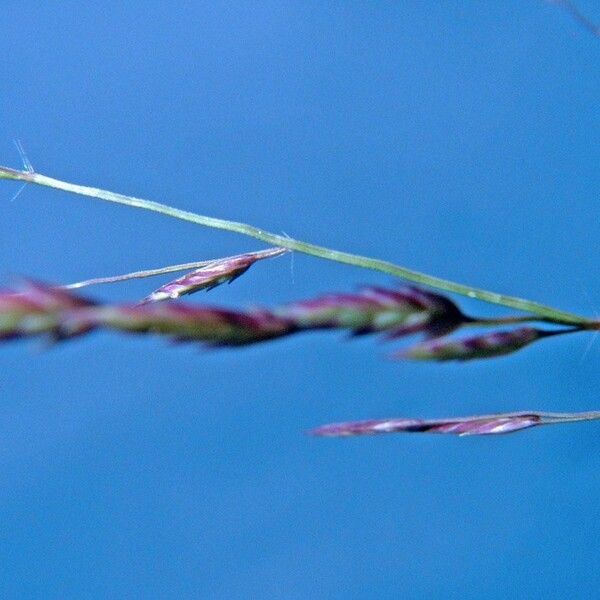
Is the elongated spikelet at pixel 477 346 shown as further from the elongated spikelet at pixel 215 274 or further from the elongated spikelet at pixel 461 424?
Answer: the elongated spikelet at pixel 215 274

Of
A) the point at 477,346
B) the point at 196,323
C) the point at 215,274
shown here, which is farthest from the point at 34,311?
the point at 215,274

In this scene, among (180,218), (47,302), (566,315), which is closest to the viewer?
(47,302)

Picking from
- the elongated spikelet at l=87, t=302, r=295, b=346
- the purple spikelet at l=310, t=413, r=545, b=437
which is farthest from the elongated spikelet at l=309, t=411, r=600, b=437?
the elongated spikelet at l=87, t=302, r=295, b=346

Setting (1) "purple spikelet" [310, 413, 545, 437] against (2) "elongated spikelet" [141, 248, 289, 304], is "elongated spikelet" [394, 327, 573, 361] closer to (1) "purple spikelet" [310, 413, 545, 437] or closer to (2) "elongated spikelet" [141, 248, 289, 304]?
(1) "purple spikelet" [310, 413, 545, 437]

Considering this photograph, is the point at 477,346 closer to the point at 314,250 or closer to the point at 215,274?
the point at 314,250

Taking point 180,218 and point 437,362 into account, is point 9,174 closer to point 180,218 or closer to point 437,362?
point 180,218

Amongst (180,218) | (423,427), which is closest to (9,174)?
(180,218)

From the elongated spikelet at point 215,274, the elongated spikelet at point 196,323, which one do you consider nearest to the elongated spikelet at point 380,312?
the elongated spikelet at point 196,323
